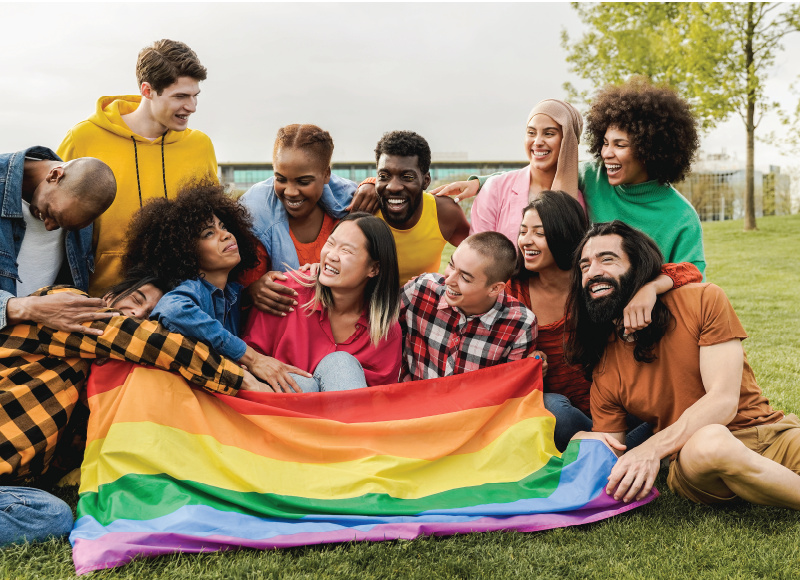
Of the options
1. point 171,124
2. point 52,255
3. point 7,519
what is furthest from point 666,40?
point 7,519

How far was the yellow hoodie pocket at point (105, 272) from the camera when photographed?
523 cm

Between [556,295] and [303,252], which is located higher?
[303,252]

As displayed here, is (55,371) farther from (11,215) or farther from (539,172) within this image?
(539,172)

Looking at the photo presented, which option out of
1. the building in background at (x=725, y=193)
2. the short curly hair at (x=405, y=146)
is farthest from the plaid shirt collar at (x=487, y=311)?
the building in background at (x=725, y=193)

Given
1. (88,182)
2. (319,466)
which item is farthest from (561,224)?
(88,182)

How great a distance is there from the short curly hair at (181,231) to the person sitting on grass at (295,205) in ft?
0.78

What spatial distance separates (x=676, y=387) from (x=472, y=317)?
1.41 m

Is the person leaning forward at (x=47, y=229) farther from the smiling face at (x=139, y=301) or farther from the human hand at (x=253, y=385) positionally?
the human hand at (x=253, y=385)

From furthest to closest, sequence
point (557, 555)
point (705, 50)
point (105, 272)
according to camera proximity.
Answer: point (705, 50) → point (105, 272) → point (557, 555)

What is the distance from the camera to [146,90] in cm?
546

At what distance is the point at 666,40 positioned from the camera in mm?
20375

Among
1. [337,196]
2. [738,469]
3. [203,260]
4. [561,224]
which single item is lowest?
[738,469]

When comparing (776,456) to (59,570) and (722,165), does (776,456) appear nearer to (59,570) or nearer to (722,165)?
(59,570)

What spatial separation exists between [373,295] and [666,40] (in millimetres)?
19423
